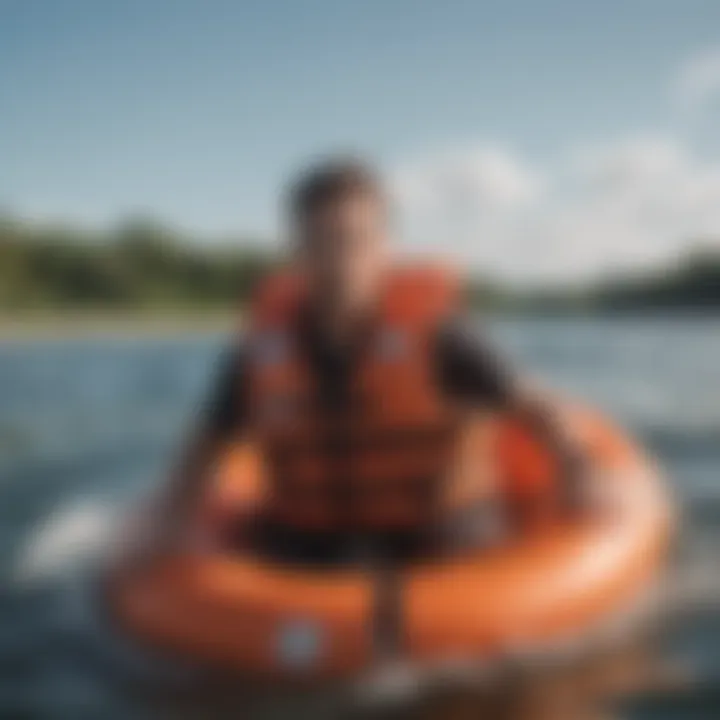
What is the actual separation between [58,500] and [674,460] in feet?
4.12

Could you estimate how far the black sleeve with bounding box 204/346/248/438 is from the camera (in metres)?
1.56

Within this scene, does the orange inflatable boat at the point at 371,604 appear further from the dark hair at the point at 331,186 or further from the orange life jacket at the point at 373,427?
the dark hair at the point at 331,186

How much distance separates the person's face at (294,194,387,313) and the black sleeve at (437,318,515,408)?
119mm

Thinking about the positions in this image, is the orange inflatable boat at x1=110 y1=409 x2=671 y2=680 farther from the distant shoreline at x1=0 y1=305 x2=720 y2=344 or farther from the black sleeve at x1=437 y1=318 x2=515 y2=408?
the distant shoreline at x1=0 y1=305 x2=720 y2=344

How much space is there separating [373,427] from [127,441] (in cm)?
138

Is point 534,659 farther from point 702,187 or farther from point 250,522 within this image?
point 702,187

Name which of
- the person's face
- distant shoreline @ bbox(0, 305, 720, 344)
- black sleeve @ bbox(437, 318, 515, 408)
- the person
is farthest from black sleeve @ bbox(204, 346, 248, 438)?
distant shoreline @ bbox(0, 305, 720, 344)

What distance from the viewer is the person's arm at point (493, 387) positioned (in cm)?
148

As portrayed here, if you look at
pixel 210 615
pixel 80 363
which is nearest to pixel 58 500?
pixel 80 363

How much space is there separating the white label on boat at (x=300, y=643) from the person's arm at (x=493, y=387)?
0.34 m

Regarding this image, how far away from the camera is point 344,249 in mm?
1449

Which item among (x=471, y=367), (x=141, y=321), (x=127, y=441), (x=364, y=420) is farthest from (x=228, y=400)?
(x=127, y=441)

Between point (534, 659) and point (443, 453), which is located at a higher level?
point (443, 453)

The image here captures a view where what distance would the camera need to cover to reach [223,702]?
147 cm
